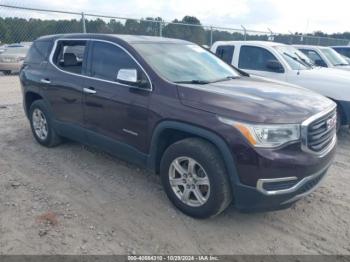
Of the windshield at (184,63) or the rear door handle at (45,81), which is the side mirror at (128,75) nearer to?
the windshield at (184,63)

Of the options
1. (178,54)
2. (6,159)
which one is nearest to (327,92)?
(178,54)

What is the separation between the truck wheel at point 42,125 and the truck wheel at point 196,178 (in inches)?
97.8

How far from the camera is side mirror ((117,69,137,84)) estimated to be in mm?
3637

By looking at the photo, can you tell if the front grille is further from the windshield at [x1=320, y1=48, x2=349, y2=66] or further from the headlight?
the windshield at [x1=320, y1=48, x2=349, y2=66]

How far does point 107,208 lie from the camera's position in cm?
360

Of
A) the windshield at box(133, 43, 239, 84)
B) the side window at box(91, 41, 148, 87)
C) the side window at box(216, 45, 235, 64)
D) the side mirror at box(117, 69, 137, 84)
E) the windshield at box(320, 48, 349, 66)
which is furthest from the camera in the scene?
the windshield at box(320, 48, 349, 66)

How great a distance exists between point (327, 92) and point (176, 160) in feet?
13.8

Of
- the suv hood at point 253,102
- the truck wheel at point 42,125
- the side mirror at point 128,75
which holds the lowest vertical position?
the truck wheel at point 42,125

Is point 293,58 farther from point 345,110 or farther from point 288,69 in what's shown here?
point 345,110

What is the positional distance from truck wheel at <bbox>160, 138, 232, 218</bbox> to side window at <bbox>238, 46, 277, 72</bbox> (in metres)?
4.47

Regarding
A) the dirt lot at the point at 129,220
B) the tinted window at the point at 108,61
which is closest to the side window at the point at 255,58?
the dirt lot at the point at 129,220

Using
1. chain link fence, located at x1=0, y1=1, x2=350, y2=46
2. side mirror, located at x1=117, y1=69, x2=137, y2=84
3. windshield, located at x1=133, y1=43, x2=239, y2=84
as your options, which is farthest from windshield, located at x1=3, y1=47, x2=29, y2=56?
side mirror, located at x1=117, y1=69, x2=137, y2=84

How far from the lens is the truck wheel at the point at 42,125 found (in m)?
5.19

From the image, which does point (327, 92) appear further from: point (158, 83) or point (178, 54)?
point (158, 83)
